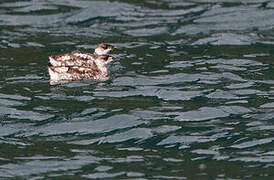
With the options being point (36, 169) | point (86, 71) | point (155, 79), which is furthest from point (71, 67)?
point (36, 169)

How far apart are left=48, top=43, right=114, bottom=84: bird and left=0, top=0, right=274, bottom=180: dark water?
319mm

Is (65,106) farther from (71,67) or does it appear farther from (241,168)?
(241,168)

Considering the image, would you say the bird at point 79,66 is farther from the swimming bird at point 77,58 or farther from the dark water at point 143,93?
the dark water at point 143,93

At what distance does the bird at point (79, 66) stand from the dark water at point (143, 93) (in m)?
0.32

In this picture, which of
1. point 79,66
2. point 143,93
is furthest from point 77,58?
point 143,93

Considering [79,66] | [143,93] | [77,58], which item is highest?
[77,58]

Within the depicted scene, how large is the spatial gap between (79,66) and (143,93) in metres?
2.29

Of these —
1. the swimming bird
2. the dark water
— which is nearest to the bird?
the swimming bird

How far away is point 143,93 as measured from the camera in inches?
800

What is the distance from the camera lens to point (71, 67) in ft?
71.9

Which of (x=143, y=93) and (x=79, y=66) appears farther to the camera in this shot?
(x=79, y=66)

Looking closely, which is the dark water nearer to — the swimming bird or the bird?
the bird

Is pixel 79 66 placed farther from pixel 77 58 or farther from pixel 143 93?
pixel 143 93

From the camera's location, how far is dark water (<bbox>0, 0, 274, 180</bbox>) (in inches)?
637
